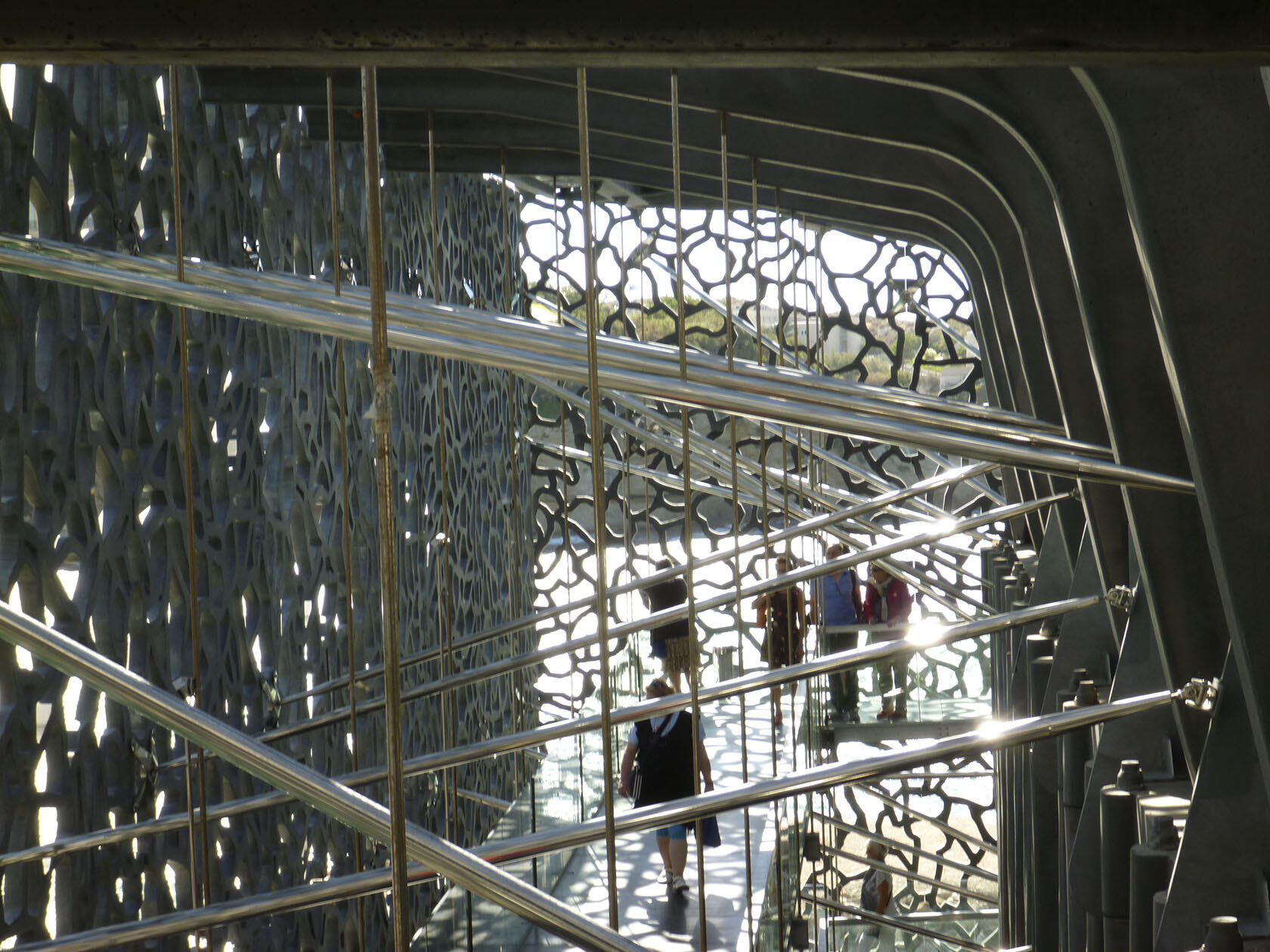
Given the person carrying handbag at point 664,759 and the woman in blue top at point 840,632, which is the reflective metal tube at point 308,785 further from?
the woman in blue top at point 840,632

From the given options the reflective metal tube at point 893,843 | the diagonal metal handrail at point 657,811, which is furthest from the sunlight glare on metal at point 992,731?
the reflective metal tube at point 893,843

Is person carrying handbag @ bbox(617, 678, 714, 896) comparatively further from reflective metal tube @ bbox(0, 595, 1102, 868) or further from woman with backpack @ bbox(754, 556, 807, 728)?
reflective metal tube @ bbox(0, 595, 1102, 868)

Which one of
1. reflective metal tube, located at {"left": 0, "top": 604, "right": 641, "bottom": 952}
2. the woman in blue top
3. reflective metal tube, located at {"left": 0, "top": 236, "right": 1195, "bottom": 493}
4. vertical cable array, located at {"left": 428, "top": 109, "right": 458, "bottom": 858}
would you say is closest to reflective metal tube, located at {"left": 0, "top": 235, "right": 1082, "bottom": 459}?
reflective metal tube, located at {"left": 0, "top": 236, "right": 1195, "bottom": 493}

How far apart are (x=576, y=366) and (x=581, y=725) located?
106 cm

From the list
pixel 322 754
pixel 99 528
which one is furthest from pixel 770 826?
pixel 99 528

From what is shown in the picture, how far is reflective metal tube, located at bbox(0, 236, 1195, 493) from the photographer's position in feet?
6.43

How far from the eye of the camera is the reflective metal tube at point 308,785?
143 centimetres

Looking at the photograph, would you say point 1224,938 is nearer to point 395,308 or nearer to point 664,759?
point 395,308

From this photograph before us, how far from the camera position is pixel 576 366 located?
75.5 inches

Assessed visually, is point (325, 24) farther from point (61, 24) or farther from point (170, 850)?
point (170, 850)

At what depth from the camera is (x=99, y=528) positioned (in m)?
3.51

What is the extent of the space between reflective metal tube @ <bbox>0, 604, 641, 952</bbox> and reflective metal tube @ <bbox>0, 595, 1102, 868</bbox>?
2.89ft

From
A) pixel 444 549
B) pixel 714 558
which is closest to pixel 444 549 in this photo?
pixel 444 549

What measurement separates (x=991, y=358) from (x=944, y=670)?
3262mm
